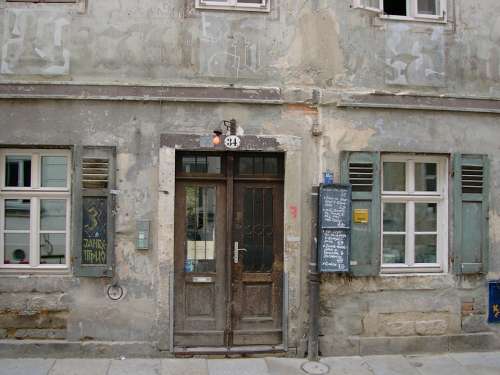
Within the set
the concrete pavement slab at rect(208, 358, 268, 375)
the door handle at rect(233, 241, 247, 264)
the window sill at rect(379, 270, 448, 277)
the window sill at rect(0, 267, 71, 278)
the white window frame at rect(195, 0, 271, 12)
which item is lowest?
the concrete pavement slab at rect(208, 358, 268, 375)

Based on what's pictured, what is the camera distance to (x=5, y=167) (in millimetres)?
6562

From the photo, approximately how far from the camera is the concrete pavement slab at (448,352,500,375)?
629 centimetres

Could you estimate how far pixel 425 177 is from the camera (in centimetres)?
710

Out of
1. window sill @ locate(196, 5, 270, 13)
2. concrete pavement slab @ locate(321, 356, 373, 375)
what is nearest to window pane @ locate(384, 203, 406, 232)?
concrete pavement slab @ locate(321, 356, 373, 375)

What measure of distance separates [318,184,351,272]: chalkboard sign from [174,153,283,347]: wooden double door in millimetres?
621

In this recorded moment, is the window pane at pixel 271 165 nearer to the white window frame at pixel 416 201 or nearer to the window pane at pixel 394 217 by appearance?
the white window frame at pixel 416 201

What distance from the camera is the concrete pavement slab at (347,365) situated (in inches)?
243

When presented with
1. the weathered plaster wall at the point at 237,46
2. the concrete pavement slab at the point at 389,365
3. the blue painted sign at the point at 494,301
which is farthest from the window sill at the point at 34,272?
the blue painted sign at the point at 494,301

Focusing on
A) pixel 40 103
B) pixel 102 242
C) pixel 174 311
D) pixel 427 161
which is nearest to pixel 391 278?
pixel 427 161

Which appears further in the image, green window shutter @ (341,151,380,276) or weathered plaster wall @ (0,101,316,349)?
green window shutter @ (341,151,380,276)

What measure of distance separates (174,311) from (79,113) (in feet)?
9.34

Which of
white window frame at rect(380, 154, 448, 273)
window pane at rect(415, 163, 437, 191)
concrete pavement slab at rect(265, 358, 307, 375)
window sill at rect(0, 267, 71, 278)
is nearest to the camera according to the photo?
concrete pavement slab at rect(265, 358, 307, 375)

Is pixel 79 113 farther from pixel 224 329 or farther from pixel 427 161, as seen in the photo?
pixel 427 161

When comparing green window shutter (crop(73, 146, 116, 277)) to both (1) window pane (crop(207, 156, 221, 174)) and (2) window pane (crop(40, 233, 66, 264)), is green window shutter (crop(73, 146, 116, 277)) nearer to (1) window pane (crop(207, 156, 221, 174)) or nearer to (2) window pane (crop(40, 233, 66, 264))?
(2) window pane (crop(40, 233, 66, 264))
